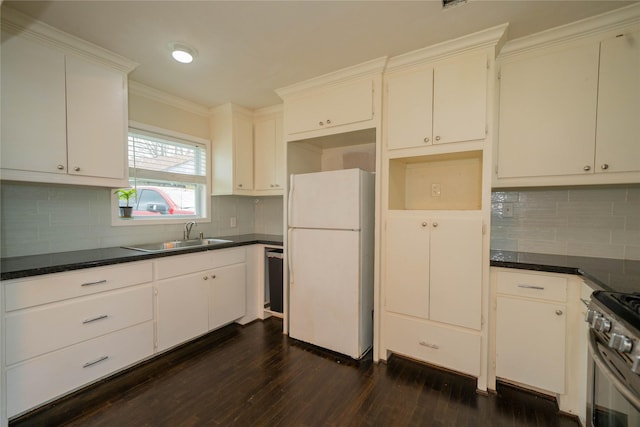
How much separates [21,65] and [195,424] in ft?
8.01

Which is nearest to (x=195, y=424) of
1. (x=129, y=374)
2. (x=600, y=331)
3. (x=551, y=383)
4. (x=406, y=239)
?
(x=129, y=374)

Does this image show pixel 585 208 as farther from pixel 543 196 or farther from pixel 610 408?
pixel 610 408

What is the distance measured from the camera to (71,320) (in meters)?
1.68

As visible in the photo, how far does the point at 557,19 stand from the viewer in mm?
1672

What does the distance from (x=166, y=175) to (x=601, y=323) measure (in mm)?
3356

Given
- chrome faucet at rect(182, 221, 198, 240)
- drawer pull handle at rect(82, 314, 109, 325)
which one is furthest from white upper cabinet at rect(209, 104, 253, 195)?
drawer pull handle at rect(82, 314, 109, 325)

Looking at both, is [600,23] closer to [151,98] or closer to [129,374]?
[151,98]

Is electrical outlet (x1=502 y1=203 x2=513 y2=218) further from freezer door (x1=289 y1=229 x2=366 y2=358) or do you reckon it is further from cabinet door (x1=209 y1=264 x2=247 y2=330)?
cabinet door (x1=209 y1=264 x2=247 y2=330)

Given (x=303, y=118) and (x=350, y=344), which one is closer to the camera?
(x=350, y=344)

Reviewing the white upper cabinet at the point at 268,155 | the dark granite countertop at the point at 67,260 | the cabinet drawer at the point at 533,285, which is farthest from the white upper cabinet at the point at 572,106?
the dark granite countertop at the point at 67,260

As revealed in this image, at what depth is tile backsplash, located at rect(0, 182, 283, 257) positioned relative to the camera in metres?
1.86

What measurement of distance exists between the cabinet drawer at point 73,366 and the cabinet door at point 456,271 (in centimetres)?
223

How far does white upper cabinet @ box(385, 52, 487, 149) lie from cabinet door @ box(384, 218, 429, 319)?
0.64m

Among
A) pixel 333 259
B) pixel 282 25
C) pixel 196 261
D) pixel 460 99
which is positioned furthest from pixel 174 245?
pixel 460 99
